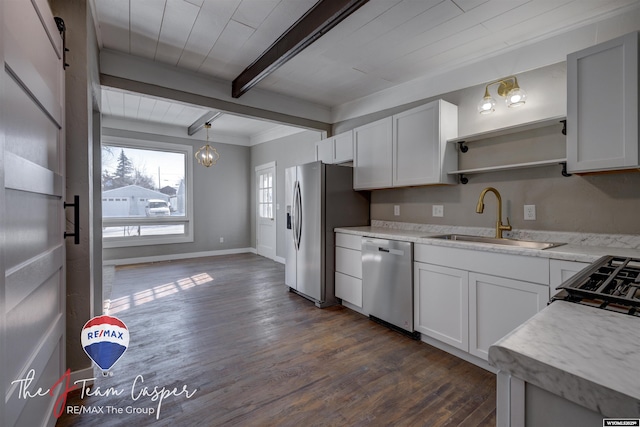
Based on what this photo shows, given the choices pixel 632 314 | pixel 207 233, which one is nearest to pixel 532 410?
pixel 632 314

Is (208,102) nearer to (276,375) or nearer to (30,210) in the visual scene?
(30,210)

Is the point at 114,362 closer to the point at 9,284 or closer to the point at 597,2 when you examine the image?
the point at 9,284

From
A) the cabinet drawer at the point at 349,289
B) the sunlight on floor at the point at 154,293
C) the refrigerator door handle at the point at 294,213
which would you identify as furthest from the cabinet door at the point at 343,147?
the sunlight on floor at the point at 154,293

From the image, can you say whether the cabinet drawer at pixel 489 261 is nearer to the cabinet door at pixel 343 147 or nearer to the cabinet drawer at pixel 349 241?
the cabinet drawer at pixel 349 241

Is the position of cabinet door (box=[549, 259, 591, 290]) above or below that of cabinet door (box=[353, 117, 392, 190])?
below

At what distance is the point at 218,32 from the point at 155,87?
1044mm

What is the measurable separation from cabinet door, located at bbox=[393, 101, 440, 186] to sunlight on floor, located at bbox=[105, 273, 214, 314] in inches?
125

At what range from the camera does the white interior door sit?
619cm

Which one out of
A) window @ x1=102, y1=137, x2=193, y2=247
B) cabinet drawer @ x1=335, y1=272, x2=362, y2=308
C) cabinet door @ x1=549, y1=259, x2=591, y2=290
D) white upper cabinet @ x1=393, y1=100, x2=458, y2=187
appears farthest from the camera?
window @ x1=102, y1=137, x2=193, y2=247

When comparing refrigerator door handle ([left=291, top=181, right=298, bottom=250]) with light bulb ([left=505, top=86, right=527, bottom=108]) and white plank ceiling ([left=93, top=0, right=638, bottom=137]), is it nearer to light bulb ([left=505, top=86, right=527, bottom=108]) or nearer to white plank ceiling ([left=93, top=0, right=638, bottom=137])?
white plank ceiling ([left=93, top=0, right=638, bottom=137])

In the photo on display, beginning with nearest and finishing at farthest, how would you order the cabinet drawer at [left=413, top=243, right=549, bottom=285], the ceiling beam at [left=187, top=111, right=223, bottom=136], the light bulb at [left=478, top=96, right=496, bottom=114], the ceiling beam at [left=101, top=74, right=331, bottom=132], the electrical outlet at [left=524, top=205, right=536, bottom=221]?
the cabinet drawer at [left=413, top=243, right=549, bottom=285] → the electrical outlet at [left=524, top=205, right=536, bottom=221] → the light bulb at [left=478, top=96, right=496, bottom=114] → the ceiling beam at [left=101, top=74, right=331, bottom=132] → the ceiling beam at [left=187, top=111, right=223, bottom=136]

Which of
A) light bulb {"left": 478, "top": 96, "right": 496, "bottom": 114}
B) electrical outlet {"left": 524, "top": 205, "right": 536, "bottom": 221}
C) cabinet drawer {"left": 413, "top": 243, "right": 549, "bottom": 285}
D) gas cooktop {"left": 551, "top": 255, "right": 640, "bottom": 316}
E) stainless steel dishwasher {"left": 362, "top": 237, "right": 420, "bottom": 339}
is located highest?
light bulb {"left": 478, "top": 96, "right": 496, "bottom": 114}

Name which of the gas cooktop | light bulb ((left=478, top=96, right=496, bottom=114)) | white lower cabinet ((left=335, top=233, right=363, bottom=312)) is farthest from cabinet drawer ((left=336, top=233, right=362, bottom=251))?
the gas cooktop

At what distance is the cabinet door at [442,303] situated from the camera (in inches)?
87.9
